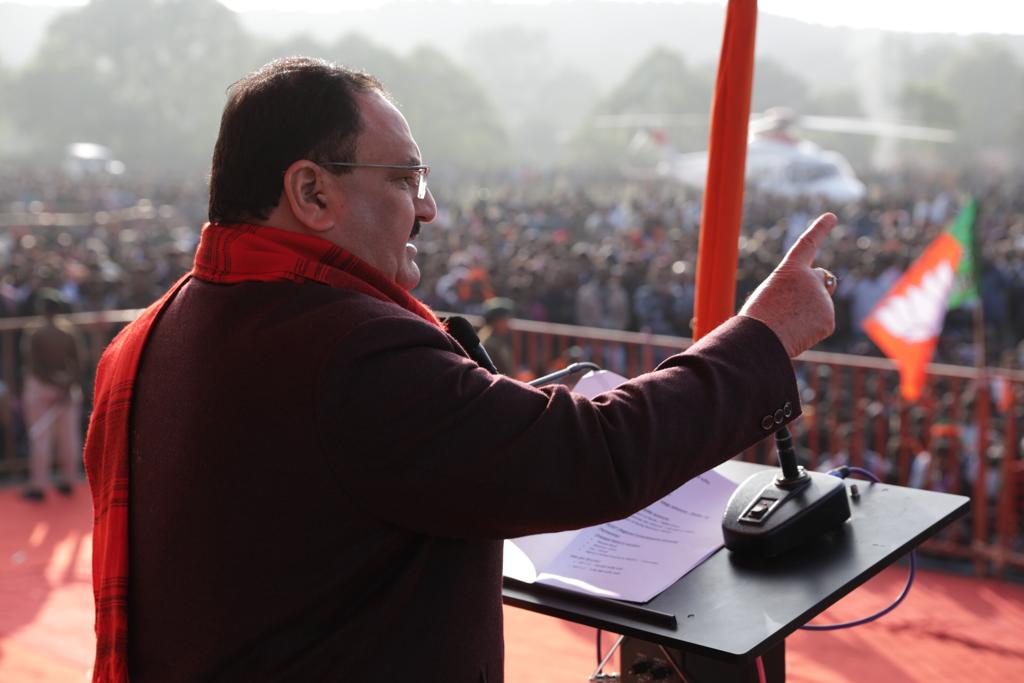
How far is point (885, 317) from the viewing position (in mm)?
6074

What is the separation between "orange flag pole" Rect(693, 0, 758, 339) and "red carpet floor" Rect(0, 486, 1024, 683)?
8.02 ft

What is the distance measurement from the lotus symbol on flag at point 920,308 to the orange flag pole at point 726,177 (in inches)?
163

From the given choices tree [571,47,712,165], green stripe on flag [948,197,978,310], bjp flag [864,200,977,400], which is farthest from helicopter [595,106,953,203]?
tree [571,47,712,165]

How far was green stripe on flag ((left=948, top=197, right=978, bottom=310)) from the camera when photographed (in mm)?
6199

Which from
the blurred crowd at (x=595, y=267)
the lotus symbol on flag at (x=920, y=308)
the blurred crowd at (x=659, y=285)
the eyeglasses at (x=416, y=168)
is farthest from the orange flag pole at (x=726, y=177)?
the blurred crowd at (x=595, y=267)

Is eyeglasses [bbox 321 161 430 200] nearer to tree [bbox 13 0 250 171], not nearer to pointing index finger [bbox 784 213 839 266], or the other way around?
pointing index finger [bbox 784 213 839 266]

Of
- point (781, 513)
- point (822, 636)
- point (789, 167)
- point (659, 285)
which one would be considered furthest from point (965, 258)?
point (789, 167)

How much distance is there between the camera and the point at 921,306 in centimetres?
600

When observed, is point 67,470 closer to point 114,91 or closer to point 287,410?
point 287,410

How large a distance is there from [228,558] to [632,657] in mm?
868

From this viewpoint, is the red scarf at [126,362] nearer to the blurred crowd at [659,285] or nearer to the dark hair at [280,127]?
the dark hair at [280,127]

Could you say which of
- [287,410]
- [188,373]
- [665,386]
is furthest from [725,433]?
[188,373]

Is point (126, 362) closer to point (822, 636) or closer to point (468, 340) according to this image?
point (468, 340)

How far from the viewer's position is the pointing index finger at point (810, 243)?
135cm
